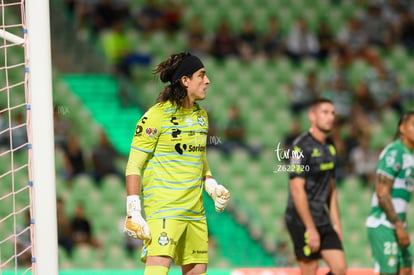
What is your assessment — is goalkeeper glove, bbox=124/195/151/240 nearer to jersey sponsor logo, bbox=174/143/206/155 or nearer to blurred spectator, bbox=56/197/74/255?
jersey sponsor logo, bbox=174/143/206/155

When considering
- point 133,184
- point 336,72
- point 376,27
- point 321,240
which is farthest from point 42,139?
point 376,27

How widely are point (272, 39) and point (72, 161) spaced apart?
242cm

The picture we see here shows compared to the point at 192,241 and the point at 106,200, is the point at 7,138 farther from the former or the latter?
the point at 192,241

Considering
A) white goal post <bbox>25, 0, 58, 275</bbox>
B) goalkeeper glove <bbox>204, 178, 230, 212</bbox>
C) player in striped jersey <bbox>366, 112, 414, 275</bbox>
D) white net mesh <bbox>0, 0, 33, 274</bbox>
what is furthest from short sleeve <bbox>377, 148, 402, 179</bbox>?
white net mesh <bbox>0, 0, 33, 274</bbox>

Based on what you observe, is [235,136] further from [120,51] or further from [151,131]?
[151,131]

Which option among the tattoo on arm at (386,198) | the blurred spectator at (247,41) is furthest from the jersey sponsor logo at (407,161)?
the blurred spectator at (247,41)

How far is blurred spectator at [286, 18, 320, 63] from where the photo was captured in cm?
866

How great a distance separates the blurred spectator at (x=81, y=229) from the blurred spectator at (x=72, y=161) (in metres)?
0.35

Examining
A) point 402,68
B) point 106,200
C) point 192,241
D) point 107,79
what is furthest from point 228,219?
point 192,241

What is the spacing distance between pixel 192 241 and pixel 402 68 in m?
5.02

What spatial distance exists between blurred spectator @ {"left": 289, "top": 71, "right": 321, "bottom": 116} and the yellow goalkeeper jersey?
4.10 metres

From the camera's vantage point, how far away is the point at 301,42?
28.6 feet

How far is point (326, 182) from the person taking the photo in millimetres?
5980

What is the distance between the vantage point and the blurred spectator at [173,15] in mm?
8711
